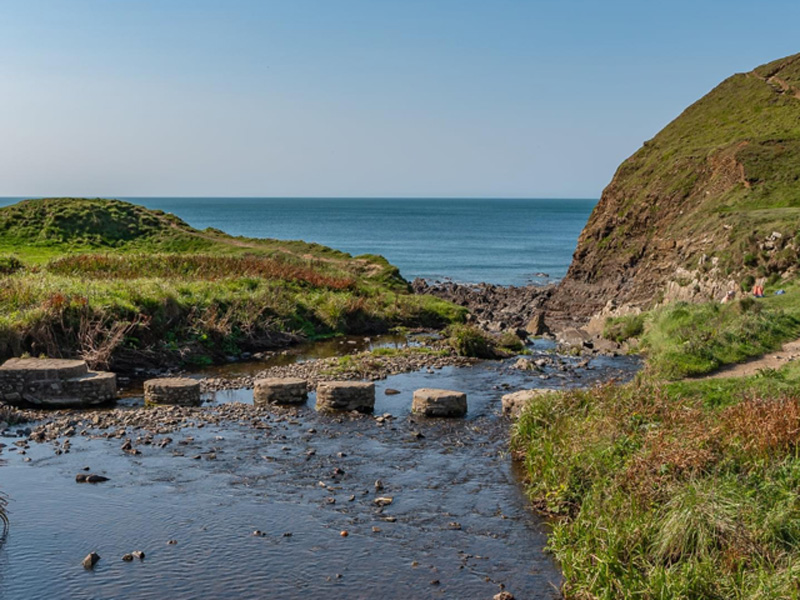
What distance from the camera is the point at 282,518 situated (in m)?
13.0

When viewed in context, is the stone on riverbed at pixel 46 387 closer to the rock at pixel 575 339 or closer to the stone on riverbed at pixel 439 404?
the stone on riverbed at pixel 439 404

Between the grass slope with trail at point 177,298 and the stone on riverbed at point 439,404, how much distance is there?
11.1 m

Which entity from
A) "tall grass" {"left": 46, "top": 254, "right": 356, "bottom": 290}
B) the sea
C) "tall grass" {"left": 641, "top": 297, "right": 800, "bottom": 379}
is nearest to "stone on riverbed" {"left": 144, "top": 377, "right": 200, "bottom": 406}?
"tall grass" {"left": 641, "top": 297, "right": 800, "bottom": 379}

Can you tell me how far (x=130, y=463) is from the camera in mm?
15625

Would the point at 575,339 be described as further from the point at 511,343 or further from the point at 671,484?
the point at 671,484

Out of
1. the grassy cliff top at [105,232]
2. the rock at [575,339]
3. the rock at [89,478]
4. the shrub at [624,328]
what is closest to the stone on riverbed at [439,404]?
the rock at [89,478]

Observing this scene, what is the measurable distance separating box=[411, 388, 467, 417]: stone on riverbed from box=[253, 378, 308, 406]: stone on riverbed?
136 inches

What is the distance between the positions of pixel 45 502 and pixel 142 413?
5.96 m

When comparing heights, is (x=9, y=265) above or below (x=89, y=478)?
above

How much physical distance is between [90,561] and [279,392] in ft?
32.4

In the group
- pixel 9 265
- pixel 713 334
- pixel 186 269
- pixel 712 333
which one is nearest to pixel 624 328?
pixel 712 333

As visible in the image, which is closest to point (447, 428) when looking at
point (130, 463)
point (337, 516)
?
point (337, 516)

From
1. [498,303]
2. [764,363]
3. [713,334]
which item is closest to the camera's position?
[764,363]

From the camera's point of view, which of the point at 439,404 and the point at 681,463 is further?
the point at 439,404
